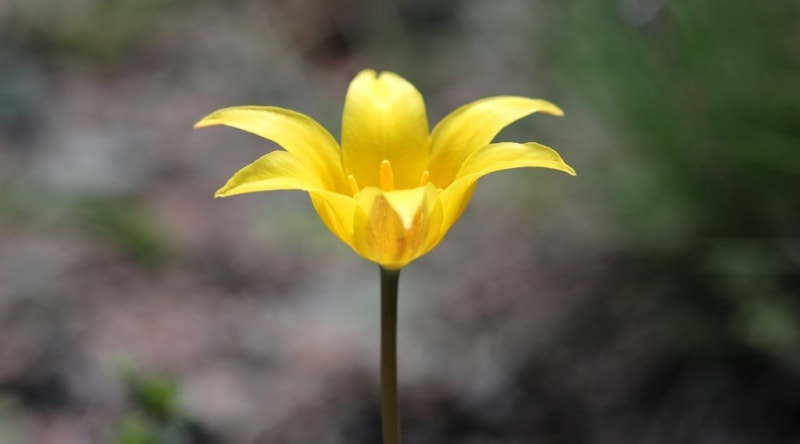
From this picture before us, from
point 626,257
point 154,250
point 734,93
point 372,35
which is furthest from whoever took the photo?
point 372,35

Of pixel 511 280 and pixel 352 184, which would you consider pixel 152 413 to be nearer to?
pixel 352 184

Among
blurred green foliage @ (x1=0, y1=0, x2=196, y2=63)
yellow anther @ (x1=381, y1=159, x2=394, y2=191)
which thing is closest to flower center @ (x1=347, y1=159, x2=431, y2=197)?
yellow anther @ (x1=381, y1=159, x2=394, y2=191)

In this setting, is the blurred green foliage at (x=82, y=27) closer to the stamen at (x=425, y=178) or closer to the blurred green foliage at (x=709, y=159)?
the blurred green foliage at (x=709, y=159)

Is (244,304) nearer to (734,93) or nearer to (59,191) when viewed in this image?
(59,191)

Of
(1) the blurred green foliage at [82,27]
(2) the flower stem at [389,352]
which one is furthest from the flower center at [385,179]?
(1) the blurred green foliage at [82,27]

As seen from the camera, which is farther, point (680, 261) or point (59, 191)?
point (59, 191)

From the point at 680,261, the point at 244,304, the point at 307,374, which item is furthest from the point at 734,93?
the point at 244,304

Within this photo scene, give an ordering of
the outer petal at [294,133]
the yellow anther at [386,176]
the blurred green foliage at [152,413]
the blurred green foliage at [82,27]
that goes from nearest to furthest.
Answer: the outer petal at [294,133], the yellow anther at [386,176], the blurred green foliage at [152,413], the blurred green foliage at [82,27]
